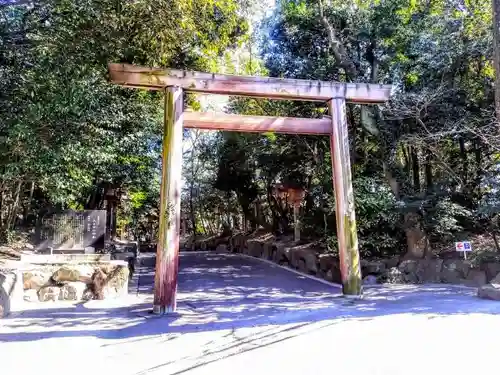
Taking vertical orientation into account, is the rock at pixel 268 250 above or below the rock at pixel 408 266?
above

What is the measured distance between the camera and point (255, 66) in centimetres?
1272

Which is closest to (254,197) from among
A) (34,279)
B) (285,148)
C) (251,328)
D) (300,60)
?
(285,148)

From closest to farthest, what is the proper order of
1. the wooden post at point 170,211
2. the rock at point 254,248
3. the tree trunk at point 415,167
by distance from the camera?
the wooden post at point 170,211, the tree trunk at point 415,167, the rock at point 254,248

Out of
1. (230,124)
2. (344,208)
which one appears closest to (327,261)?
(344,208)

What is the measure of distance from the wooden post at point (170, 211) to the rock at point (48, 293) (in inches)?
97.3

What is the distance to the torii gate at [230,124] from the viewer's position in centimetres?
601

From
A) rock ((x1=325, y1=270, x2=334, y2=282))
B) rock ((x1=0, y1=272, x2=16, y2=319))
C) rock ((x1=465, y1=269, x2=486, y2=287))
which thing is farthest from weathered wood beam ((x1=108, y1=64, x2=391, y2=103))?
rock ((x1=325, y1=270, x2=334, y2=282))

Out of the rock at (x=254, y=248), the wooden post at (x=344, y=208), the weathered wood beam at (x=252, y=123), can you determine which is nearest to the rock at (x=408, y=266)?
the wooden post at (x=344, y=208)

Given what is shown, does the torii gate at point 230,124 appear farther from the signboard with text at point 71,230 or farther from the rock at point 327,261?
the signboard with text at point 71,230

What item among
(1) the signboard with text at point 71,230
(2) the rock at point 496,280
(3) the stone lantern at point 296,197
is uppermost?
(3) the stone lantern at point 296,197

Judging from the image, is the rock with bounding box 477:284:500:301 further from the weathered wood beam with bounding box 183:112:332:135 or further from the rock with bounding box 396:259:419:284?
the weathered wood beam with bounding box 183:112:332:135

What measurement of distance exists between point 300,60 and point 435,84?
3.83 meters

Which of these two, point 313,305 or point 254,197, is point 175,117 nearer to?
point 313,305

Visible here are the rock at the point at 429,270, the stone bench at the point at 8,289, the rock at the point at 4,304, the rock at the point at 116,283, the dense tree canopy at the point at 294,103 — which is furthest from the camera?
the rock at the point at 429,270
